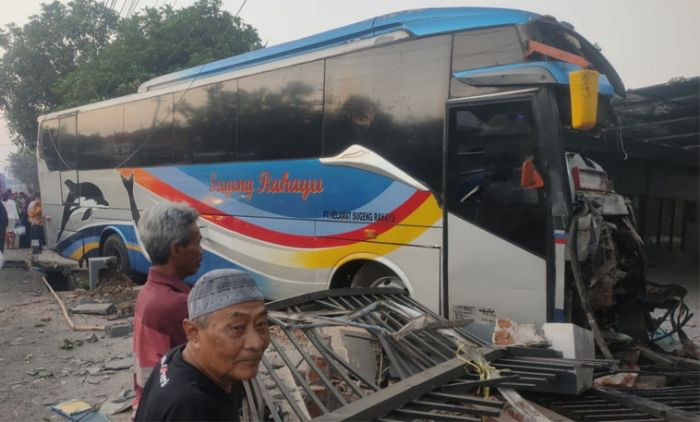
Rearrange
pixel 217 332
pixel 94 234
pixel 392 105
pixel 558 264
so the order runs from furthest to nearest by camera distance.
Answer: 1. pixel 94 234
2. pixel 392 105
3. pixel 558 264
4. pixel 217 332

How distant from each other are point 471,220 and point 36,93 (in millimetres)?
21111

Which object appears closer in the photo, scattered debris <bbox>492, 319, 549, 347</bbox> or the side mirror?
scattered debris <bbox>492, 319, 549, 347</bbox>

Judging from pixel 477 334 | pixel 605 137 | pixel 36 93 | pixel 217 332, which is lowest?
pixel 477 334

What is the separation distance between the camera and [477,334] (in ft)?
14.9

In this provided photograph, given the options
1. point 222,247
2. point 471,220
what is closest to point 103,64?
point 222,247

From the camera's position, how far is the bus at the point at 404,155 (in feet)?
14.0

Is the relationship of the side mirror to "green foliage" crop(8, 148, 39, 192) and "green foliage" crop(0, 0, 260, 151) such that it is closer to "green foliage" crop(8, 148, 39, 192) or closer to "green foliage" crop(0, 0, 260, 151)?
"green foliage" crop(0, 0, 260, 151)

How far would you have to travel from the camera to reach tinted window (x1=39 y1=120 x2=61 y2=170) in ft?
36.5

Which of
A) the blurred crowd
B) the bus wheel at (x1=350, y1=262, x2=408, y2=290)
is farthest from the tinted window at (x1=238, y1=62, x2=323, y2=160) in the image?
the blurred crowd

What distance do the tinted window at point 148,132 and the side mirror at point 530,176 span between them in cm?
575

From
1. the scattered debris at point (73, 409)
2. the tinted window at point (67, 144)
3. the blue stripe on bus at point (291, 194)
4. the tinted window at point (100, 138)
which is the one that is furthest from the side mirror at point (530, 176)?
the tinted window at point (67, 144)

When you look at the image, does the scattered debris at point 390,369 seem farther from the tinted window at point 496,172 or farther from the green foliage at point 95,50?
the green foliage at point 95,50

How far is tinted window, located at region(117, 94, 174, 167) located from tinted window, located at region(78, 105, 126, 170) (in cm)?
25

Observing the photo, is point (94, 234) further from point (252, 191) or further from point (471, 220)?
point (471, 220)
